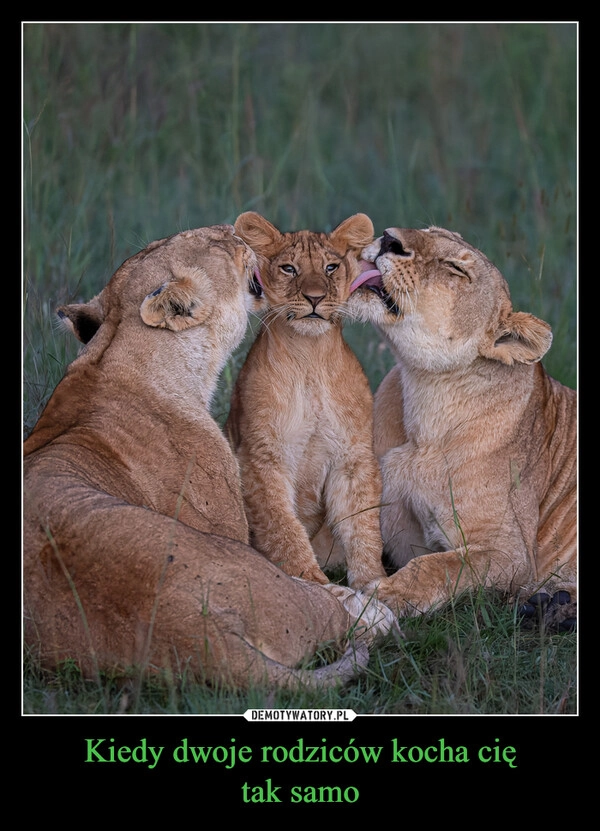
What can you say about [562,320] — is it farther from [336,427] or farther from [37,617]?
[37,617]

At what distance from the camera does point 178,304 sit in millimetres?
4234

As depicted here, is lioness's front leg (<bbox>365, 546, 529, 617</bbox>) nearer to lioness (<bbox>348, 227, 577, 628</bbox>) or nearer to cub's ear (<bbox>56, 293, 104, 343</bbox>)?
lioness (<bbox>348, 227, 577, 628</bbox>)

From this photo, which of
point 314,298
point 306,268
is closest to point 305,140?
point 306,268

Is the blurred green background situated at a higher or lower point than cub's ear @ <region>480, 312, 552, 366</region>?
higher

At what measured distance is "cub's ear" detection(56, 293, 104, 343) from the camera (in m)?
4.49

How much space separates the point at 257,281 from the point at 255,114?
4.49 metres

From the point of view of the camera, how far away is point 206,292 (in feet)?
14.2

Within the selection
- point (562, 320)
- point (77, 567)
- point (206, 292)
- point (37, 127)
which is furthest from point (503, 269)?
point (77, 567)

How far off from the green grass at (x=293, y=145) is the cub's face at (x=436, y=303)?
4.96 ft

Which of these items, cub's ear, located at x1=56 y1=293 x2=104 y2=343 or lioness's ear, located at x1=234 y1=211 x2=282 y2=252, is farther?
lioness's ear, located at x1=234 y1=211 x2=282 y2=252

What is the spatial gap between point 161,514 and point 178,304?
3.31 ft

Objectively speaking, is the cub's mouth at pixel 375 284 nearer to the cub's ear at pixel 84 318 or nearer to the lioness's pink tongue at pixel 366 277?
the lioness's pink tongue at pixel 366 277

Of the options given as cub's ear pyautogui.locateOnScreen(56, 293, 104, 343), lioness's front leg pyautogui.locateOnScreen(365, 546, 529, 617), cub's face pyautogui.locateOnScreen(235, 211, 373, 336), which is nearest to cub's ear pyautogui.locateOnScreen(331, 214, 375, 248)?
cub's face pyautogui.locateOnScreen(235, 211, 373, 336)

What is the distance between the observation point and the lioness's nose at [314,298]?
4492 millimetres
